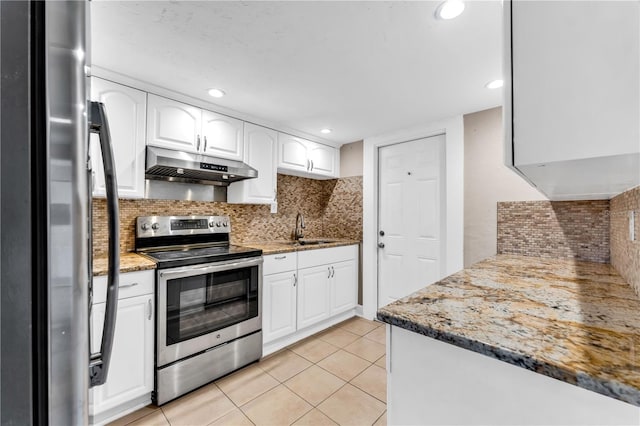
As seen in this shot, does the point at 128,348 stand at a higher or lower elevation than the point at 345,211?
lower

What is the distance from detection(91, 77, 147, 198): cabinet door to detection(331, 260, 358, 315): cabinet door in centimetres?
201

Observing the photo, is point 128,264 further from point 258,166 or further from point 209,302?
point 258,166

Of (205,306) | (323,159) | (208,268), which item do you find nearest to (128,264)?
(208,268)

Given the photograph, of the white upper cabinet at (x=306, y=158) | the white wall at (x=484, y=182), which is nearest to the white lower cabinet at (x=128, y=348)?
the white upper cabinet at (x=306, y=158)

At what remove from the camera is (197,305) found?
1963 mm

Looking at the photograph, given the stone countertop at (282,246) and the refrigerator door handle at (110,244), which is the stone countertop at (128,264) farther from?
the refrigerator door handle at (110,244)

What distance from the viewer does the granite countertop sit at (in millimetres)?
563

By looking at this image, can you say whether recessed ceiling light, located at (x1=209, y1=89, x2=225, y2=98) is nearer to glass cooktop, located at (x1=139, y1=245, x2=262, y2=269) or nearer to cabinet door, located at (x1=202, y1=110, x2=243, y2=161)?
cabinet door, located at (x1=202, y1=110, x2=243, y2=161)

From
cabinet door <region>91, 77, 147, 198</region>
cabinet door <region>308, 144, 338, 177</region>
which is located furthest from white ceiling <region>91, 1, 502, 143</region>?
cabinet door <region>308, 144, 338, 177</region>

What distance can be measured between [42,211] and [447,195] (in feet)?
9.08

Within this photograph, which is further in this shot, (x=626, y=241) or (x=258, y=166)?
(x=258, y=166)

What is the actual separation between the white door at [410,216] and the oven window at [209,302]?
5.23 ft

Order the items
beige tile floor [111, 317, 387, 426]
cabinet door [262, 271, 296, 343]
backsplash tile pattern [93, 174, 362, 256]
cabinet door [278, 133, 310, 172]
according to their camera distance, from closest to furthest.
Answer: beige tile floor [111, 317, 387, 426] < backsplash tile pattern [93, 174, 362, 256] < cabinet door [262, 271, 296, 343] < cabinet door [278, 133, 310, 172]

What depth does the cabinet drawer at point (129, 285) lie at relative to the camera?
1579 millimetres
